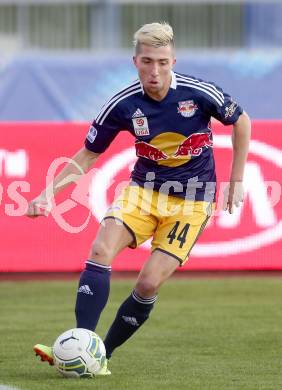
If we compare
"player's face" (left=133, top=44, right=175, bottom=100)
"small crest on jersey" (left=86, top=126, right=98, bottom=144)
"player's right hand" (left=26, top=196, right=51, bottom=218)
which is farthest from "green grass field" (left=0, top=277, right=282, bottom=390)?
"player's face" (left=133, top=44, right=175, bottom=100)

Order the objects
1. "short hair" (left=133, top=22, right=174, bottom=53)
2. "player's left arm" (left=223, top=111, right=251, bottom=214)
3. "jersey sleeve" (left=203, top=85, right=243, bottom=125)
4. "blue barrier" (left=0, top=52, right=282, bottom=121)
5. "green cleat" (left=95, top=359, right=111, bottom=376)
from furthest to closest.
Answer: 1. "blue barrier" (left=0, top=52, right=282, bottom=121)
2. "player's left arm" (left=223, top=111, right=251, bottom=214)
3. "jersey sleeve" (left=203, top=85, right=243, bottom=125)
4. "green cleat" (left=95, top=359, right=111, bottom=376)
5. "short hair" (left=133, top=22, right=174, bottom=53)

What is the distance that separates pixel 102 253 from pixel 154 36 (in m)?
1.28

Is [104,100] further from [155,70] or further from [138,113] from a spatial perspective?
[155,70]

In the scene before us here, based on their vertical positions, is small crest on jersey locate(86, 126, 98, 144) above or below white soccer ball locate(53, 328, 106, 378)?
above

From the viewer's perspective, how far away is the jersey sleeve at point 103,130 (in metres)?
7.29

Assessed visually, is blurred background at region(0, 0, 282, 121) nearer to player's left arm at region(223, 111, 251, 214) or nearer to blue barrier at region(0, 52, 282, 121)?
blue barrier at region(0, 52, 282, 121)

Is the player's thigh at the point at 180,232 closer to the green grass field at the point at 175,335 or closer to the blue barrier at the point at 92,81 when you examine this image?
the green grass field at the point at 175,335

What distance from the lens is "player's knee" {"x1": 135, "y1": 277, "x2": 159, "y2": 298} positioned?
7.10 m

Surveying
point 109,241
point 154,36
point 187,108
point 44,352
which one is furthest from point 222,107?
point 44,352

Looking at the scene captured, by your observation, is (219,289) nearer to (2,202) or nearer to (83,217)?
(83,217)

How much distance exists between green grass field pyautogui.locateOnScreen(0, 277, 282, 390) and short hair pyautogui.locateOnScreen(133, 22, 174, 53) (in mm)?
1941

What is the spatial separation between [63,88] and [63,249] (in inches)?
182

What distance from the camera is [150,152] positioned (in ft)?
23.9

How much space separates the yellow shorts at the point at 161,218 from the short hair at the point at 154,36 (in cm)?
92
